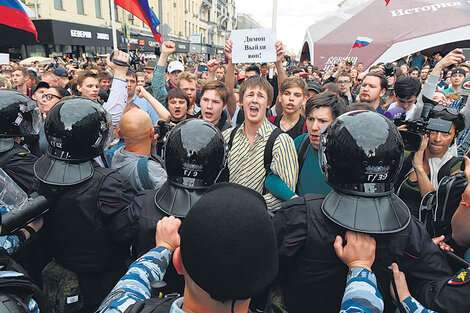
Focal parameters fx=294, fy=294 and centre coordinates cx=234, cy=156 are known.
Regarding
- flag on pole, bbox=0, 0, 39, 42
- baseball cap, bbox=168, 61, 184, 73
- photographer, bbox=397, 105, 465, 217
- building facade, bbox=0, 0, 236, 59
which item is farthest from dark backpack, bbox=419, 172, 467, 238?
building facade, bbox=0, 0, 236, 59

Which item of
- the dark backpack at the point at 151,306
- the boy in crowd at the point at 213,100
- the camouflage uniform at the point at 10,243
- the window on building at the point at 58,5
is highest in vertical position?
the window on building at the point at 58,5

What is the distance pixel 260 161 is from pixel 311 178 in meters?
0.45

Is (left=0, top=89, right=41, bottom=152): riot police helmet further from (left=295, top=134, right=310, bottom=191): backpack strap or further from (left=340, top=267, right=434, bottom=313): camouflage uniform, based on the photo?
(left=340, top=267, right=434, bottom=313): camouflage uniform

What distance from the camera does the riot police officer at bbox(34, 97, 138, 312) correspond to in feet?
6.06

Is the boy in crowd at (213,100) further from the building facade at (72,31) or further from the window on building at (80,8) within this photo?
the window on building at (80,8)

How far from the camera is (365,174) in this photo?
1.38m

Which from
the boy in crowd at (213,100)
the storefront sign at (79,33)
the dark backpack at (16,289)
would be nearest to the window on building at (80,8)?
the storefront sign at (79,33)

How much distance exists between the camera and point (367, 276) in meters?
1.22

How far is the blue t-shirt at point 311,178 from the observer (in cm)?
230

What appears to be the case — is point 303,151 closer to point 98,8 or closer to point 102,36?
point 102,36

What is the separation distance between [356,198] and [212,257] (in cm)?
87

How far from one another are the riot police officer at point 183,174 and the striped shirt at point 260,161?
0.76m

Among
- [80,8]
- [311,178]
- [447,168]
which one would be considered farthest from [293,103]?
[80,8]

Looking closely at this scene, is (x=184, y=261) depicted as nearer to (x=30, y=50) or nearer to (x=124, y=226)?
(x=124, y=226)
